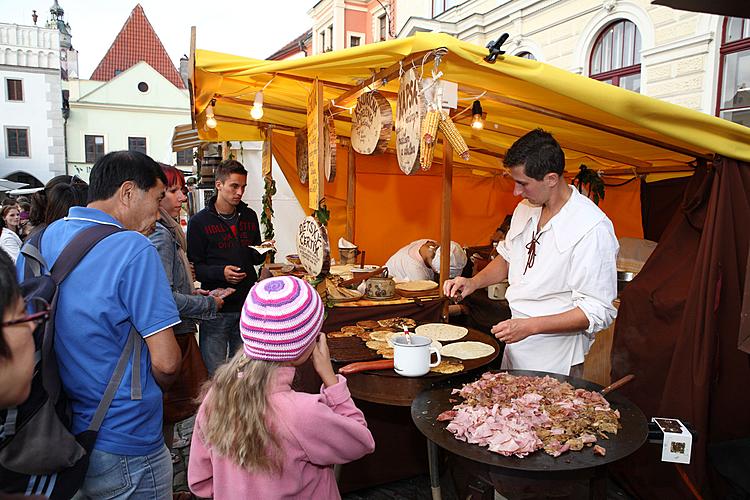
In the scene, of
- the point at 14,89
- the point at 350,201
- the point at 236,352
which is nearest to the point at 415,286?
the point at 350,201

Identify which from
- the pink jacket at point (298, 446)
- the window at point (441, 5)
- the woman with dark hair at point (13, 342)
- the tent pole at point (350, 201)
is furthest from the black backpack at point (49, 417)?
the window at point (441, 5)

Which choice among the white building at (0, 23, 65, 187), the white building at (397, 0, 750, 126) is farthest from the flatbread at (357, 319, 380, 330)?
the white building at (0, 23, 65, 187)

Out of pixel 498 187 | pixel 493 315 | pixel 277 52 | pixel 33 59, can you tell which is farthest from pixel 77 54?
pixel 493 315

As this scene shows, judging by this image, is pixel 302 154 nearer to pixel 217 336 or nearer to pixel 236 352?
pixel 217 336

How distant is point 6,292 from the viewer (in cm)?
103

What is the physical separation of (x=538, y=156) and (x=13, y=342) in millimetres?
2357

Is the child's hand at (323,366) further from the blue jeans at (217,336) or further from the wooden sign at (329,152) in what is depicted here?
the blue jeans at (217,336)

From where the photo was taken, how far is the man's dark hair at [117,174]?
6.51 ft

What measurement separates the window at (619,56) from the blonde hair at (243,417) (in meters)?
8.89

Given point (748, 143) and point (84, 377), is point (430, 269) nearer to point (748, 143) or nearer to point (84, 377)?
point (748, 143)

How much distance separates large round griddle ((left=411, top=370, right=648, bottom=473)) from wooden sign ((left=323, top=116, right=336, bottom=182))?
7.17 ft

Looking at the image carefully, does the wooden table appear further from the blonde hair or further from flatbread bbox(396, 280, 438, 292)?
the blonde hair

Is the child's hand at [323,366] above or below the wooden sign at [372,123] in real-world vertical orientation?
below

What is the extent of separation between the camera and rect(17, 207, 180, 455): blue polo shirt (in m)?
1.78
